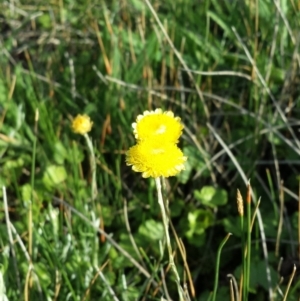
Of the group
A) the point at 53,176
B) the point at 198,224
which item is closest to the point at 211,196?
the point at 198,224

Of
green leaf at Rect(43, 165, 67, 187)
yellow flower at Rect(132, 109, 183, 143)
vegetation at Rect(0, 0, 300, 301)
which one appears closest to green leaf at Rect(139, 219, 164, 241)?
vegetation at Rect(0, 0, 300, 301)

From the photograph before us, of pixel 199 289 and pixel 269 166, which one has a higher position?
pixel 269 166

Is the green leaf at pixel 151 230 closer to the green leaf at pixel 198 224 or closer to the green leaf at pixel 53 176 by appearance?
the green leaf at pixel 198 224

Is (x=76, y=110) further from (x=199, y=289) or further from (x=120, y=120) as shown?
(x=199, y=289)

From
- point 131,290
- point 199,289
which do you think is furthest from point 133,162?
point 199,289

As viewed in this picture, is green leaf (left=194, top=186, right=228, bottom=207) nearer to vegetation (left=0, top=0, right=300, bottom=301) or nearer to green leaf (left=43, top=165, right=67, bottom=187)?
vegetation (left=0, top=0, right=300, bottom=301)

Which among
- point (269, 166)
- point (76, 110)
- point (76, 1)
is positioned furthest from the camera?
point (76, 1)

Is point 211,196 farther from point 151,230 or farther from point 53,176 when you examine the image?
point 53,176
